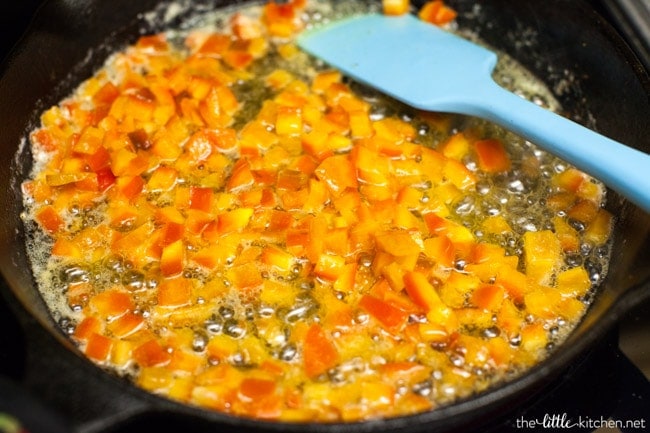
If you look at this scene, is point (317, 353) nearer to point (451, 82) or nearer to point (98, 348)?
point (98, 348)

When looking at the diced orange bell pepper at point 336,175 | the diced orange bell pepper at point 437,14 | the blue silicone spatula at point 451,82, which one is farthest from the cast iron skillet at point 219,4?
the diced orange bell pepper at point 336,175

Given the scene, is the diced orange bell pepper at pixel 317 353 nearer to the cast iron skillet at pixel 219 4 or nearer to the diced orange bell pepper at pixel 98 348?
the cast iron skillet at pixel 219 4

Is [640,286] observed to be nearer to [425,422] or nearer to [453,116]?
[425,422]

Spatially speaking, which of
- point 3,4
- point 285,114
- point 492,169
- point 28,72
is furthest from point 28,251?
point 492,169

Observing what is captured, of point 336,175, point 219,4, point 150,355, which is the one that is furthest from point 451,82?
point 150,355

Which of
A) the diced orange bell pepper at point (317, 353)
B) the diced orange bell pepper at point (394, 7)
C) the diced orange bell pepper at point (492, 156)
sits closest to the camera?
the diced orange bell pepper at point (317, 353)

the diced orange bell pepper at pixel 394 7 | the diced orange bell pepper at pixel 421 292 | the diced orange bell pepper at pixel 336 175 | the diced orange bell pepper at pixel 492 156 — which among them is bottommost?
Result: the diced orange bell pepper at pixel 421 292

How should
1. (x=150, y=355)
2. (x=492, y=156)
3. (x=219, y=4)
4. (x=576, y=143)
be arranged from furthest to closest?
(x=219, y=4)
(x=492, y=156)
(x=576, y=143)
(x=150, y=355)
